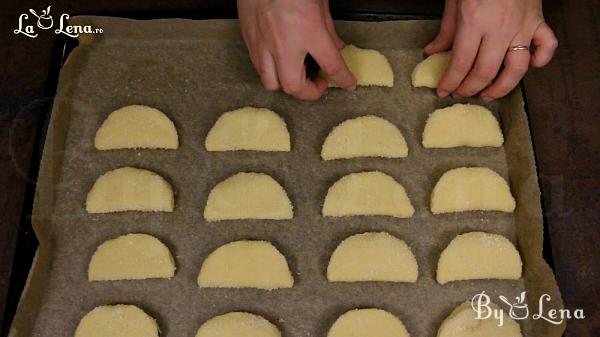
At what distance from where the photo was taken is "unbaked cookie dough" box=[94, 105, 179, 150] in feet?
3.95

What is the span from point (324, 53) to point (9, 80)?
27.5 inches

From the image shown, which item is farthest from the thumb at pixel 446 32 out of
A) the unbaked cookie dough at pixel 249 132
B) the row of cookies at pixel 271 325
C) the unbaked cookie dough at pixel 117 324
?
the unbaked cookie dough at pixel 117 324

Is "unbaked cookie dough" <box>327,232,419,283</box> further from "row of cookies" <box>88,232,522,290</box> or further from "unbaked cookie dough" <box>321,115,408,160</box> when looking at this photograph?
"unbaked cookie dough" <box>321,115,408,160</box>

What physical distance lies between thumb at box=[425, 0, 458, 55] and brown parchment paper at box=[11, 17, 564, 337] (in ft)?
0.14

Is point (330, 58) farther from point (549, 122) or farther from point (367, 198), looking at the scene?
point (549, 122)

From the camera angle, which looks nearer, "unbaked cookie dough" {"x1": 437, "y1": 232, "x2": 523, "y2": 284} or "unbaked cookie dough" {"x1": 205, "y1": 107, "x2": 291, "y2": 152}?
"unbaked cookie dough" {"x1": 437, "y1": 232, "x2": 523, "y2": 284}

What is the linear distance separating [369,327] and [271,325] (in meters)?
0.16

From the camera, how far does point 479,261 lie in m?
1.10

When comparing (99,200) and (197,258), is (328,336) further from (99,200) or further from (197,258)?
(99,200)

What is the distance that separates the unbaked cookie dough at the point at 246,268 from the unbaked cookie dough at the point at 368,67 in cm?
38

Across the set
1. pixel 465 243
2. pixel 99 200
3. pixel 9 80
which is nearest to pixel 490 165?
pixel 465 243

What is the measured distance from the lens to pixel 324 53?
104cm

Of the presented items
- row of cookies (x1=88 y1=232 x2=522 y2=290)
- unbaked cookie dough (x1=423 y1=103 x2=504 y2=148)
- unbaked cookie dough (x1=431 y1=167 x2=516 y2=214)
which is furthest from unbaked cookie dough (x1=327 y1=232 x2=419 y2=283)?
unbaked cookie dough (x1=423 y1=103 x2=504 y2=148)

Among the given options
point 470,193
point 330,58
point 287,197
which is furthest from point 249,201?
point 470,193
